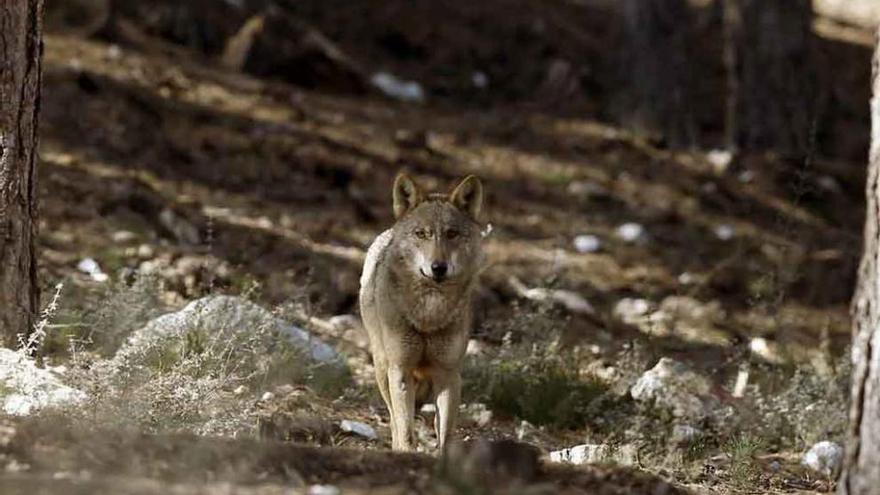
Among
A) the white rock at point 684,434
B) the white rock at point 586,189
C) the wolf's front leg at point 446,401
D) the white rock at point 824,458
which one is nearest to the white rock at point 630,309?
the white rock at point 586,189

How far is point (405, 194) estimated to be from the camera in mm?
8477

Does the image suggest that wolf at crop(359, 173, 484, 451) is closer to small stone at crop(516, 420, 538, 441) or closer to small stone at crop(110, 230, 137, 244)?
small stone at crop(516, 420, 538, 441)

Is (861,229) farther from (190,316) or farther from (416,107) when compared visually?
(190,316)

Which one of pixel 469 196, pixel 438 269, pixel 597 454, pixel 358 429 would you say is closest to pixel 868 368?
pixel 597 454

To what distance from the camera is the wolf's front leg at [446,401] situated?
8.04 m

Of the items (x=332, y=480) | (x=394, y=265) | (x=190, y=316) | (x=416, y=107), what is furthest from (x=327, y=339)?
(x=416, y=107)

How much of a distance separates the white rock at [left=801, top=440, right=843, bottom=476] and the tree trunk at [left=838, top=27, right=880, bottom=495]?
2.80m

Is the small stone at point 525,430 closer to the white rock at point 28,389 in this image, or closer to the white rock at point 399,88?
the white rock at point 28,389

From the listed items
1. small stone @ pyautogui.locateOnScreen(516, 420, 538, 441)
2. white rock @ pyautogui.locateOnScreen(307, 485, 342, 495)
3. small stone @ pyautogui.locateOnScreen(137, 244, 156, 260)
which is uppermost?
small stone @ pyautogui.locateOnScreen(137, 244, 156, 260)

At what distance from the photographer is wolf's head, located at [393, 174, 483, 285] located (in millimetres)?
8039

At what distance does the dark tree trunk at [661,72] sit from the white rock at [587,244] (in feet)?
7.63

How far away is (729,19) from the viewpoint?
50.6 feet

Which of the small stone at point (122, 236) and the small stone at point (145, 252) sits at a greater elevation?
the small stone at point (122, 236)

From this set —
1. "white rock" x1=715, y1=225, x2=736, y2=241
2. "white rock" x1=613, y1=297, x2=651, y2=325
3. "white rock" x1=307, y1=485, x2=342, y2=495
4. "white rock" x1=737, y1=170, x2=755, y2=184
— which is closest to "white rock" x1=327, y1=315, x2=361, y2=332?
"white rock" x1=613, y1=297, x2=651, y2=325
